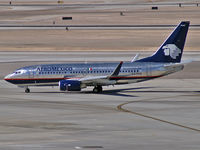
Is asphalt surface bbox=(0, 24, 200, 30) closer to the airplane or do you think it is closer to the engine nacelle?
the airplane

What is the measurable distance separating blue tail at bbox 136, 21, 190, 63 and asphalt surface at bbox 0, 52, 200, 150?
4076 mm

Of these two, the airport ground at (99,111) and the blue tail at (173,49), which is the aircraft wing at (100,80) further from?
the blue tail at (173,49)

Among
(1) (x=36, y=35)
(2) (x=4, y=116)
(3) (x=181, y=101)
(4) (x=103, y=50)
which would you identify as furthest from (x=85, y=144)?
(1) (x=36, y=35)

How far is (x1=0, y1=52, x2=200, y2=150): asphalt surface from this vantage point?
41406 mm

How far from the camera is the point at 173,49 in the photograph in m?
73.9

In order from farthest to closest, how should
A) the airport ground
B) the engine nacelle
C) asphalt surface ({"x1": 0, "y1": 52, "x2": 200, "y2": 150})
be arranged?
the engine nacelle → the airport ground → asphalt surface ({"x1": 0, "y1": 52, "x2": 200, "y2": 150})

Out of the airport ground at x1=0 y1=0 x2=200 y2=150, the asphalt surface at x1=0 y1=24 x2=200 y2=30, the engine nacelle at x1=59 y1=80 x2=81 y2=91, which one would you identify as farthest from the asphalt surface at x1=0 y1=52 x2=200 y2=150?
the asphalt surface at x1=0 y1=24 x2=200 y2=30

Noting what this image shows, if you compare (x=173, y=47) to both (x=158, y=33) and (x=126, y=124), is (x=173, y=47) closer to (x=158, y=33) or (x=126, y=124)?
(x=126, y=124)

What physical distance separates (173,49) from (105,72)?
8859mm

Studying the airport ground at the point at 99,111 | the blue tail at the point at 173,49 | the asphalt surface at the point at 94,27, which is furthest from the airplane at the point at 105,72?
the asphalt surface at the point at 94,27

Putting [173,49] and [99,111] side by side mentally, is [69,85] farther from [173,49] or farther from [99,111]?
[173,49]

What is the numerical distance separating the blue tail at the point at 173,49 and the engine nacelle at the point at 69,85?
9.28m

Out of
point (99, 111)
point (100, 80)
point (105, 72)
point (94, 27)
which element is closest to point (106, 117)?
point (99, 111)

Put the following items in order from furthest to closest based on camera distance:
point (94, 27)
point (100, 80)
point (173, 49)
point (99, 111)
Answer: point (94, 27)
point (173, 49)
point (100, 80)
point (99, 111)
